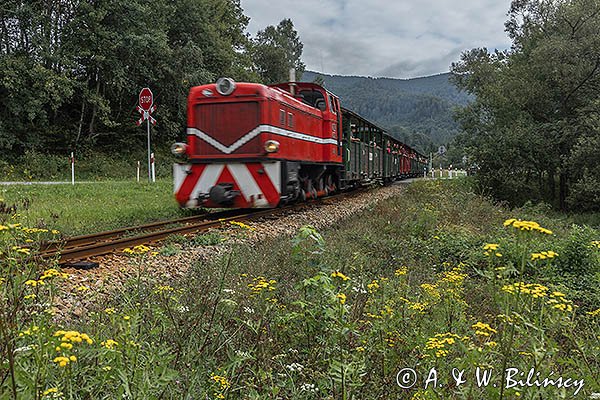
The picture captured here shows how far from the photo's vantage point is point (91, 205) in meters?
11.3

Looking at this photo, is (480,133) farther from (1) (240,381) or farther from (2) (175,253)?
(1) (240,381)

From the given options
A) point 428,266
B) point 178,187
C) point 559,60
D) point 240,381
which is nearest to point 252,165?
point 178,187

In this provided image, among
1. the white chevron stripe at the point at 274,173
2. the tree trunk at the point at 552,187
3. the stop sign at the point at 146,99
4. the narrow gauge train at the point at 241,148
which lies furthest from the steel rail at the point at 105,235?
the tree trunk at the point at 552,187

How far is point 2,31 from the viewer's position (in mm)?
24125

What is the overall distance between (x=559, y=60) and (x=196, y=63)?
20379 mm

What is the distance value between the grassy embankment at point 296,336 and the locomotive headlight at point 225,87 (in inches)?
196

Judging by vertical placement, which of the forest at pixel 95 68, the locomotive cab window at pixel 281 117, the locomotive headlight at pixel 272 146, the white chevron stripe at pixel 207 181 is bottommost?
the white chevron stripe at pixel 207 181

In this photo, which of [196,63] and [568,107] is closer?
[568,107]

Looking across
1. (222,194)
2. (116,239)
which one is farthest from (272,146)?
(116,239)

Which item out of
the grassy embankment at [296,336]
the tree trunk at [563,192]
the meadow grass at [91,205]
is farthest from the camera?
the tree trunk at [563,192]

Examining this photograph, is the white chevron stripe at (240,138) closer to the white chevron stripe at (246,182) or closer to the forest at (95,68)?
the white chevron stripe at (246,182)

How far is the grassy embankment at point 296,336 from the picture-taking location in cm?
189

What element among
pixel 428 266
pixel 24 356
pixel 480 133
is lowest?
pixel 428 266

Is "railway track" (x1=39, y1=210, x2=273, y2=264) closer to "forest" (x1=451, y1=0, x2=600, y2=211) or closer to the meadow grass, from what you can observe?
the meadow grass
